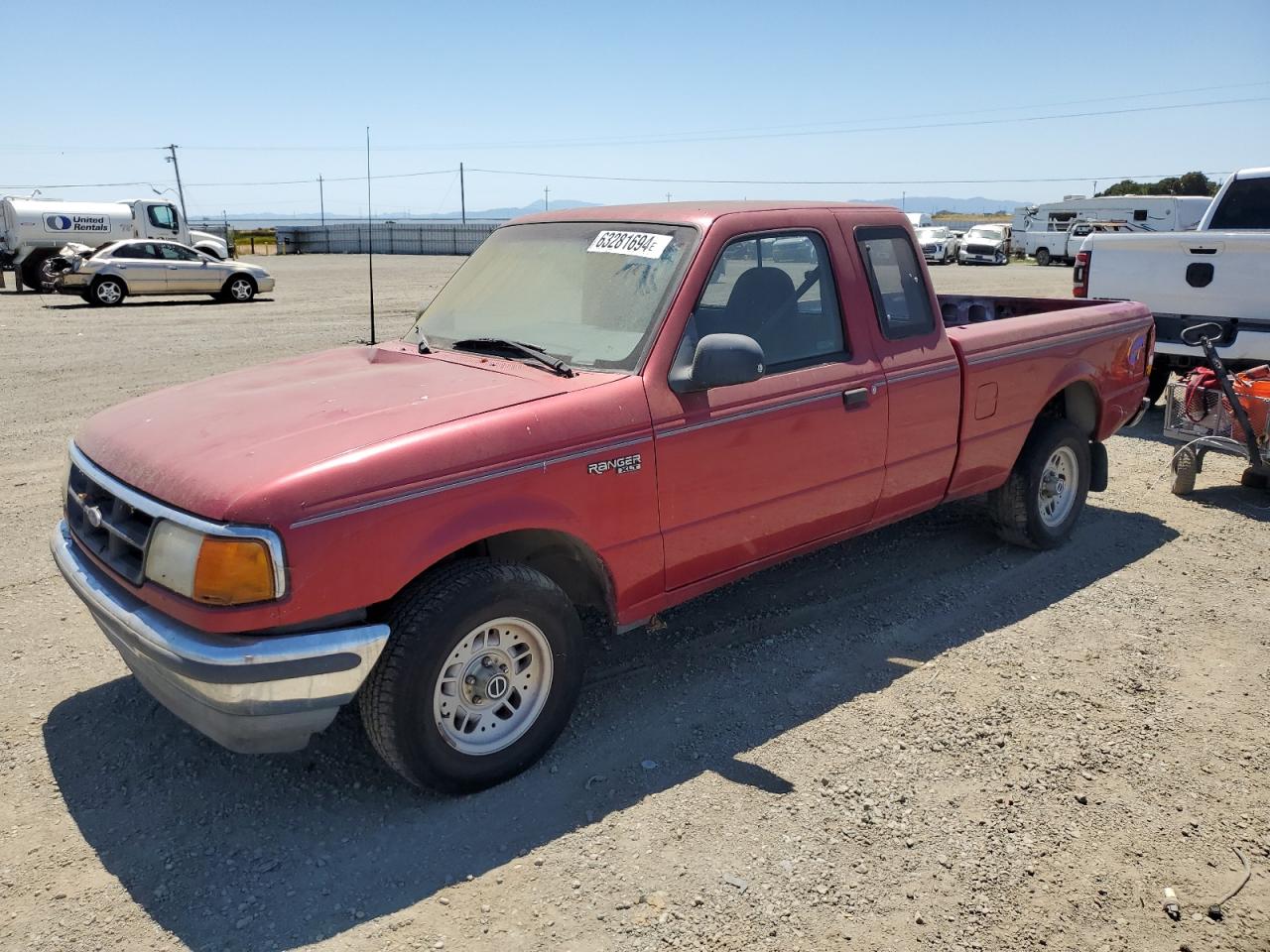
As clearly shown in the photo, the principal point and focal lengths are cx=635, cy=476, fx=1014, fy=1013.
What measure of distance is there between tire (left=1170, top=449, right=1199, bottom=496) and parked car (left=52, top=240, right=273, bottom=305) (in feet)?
68.1

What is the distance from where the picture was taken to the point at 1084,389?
19.7 ft

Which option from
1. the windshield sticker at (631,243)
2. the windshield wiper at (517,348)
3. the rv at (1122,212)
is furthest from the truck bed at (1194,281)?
the rv at (1122,212)

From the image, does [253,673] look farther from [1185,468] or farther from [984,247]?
[984,247]

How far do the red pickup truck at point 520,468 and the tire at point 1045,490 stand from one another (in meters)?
0.41

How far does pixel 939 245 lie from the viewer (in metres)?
41.2

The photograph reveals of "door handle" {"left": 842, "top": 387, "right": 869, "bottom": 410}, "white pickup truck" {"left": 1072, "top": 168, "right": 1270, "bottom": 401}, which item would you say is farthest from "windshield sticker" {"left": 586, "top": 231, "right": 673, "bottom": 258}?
"white pickup truck" {"left": 1072, "top": 168, "right": 1270, "bottom": 401}

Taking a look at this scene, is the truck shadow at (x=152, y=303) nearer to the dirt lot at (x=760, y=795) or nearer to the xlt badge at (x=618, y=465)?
the dirt lot at (x=760, y=795)

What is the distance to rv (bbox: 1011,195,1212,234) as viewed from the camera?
1347 inches

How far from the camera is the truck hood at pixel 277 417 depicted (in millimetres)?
3111

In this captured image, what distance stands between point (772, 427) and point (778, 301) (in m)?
0.61

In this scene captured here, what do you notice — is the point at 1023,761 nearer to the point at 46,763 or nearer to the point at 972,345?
the point at 972,345

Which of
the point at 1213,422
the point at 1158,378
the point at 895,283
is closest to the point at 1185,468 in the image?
the point at 1213,422

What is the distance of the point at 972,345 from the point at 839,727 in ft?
7.14

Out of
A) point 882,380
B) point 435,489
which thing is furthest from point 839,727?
point 435,489
